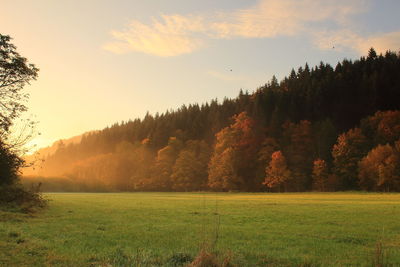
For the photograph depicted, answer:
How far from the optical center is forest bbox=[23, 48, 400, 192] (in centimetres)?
9019

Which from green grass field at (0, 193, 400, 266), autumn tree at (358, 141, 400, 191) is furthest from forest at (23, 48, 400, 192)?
green grass field at (0, 193, 400, 266)

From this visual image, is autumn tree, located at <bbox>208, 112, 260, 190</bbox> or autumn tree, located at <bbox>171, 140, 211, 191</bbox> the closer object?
autumn tree, located at <bbox>208, 112, 260, 190</bbox>

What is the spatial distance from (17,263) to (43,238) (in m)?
5.66

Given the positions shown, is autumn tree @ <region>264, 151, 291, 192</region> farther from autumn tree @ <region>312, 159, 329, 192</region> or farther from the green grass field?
the green grass field

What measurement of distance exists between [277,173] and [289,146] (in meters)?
12.1

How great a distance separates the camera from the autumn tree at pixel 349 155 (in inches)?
3482

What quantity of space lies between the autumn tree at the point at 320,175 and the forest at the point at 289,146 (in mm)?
232

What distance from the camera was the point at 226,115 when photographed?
137m

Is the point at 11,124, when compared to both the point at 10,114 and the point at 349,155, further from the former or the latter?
the point at 349,155

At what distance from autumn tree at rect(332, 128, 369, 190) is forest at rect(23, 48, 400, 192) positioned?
0.22m

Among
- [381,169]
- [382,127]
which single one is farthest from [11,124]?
[382,127]

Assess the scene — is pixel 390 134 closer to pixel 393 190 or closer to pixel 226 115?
pixel 393 190

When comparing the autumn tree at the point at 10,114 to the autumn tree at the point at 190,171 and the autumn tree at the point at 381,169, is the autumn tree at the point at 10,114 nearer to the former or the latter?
the autumn tree at the point at 381,169

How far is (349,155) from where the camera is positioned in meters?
90.1
